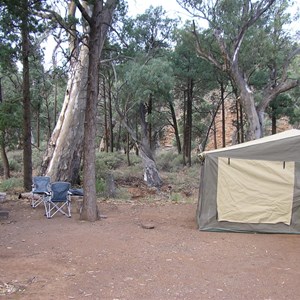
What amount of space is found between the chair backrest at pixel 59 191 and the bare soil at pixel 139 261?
0.43 m

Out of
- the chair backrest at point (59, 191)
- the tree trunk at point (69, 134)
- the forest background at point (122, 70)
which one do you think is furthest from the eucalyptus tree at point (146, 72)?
the chair backrest at point (59, 191)

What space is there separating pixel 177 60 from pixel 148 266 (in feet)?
52.1

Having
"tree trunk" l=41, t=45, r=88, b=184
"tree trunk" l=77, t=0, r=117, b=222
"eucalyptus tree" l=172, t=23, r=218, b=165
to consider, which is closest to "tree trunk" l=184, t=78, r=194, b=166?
"eucalyptus tree" l=172, t=23, r=218, b=165

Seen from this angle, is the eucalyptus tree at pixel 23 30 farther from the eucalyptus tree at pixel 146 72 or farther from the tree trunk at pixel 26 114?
the eucalyptus tree at pixel 146 72

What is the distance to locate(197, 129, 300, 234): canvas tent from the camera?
6.79 m

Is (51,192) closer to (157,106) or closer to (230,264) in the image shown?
(230,264)

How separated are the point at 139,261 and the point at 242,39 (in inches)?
484

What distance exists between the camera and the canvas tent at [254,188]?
6.79 metres

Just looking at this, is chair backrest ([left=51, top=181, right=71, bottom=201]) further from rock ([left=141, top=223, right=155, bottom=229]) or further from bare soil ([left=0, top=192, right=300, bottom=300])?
rock ([left=141, top=223, right=155, bottom=229])

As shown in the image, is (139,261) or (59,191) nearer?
(139,261)

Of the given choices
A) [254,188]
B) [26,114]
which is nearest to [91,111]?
[254,188]

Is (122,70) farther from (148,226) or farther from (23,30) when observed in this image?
(148,226)

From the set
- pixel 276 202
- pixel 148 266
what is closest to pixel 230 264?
pixel 148 266

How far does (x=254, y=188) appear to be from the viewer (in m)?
6.91
